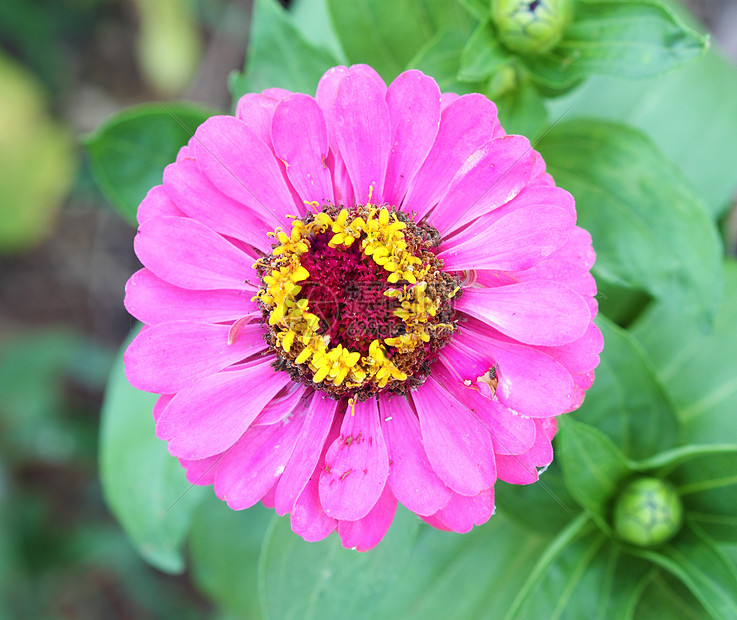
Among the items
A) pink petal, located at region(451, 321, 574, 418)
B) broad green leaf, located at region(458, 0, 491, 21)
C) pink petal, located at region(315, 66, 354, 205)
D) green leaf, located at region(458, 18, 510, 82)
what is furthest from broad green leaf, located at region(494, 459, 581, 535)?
broad green leaf, located at region(458, 0, 491, 21)

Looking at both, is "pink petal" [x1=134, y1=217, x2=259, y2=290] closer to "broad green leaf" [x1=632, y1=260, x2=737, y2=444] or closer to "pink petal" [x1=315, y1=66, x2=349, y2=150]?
"pink petal" [x1=315, y1=66, x2=349, y2=150]

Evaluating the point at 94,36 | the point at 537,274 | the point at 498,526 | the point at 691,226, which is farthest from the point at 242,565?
the point at 94,36

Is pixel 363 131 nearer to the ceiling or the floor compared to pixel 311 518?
nearer to the ceiling

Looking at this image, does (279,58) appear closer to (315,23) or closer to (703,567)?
(315,23)

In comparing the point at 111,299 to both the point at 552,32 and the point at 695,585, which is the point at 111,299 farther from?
the point at 695,585

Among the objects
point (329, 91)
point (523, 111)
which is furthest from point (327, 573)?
point (523, 111)

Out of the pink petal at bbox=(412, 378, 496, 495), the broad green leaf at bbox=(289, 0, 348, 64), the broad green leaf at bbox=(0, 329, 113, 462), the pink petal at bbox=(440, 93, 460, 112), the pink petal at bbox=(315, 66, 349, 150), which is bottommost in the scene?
the broad green leaf at bbox=(0, 329, 113, 462)
